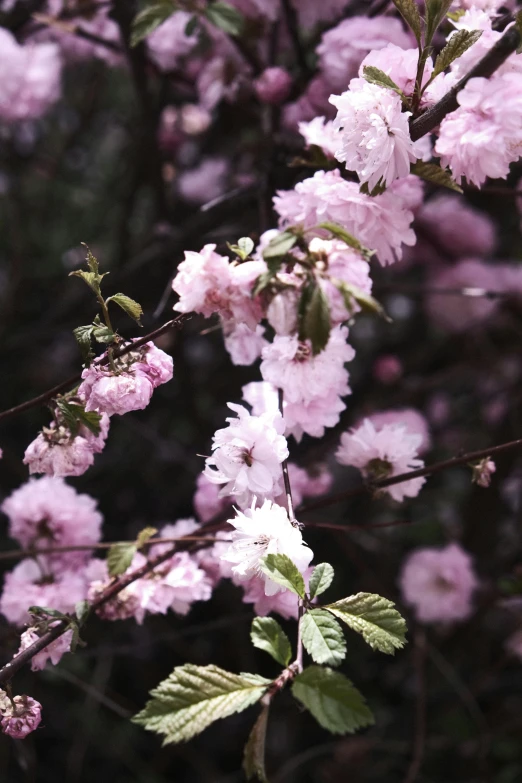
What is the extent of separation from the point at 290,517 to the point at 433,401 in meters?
1.54

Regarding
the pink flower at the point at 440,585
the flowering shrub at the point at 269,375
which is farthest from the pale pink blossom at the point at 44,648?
the pink flower at the point at 440,585

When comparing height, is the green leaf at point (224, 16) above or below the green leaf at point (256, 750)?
above

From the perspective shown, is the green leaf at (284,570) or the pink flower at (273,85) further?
the pink flower at (273,85)

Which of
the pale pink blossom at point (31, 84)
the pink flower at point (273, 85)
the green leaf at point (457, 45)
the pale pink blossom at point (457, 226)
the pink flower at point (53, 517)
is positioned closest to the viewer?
the green leaf at point (457, 45)

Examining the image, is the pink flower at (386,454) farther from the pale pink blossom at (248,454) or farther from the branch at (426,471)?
the pale pink blossom at (248,454)

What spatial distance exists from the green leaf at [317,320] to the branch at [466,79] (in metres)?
0.24

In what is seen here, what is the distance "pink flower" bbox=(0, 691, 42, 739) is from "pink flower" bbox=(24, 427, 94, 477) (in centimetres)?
22

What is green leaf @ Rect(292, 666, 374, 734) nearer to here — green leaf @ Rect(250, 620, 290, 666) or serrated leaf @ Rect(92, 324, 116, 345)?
green leaf @ Rect(250, 620, 290, 666)

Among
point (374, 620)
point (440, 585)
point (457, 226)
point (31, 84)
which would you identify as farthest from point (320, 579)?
point (457, 226)

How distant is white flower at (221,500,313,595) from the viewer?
2.19ft

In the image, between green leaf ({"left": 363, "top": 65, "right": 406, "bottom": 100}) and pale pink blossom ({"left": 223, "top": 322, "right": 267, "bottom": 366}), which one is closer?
green leaf ({"left": 363, "top": 65, "right": 406, "bottom": 100})

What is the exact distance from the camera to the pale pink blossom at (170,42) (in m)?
1.46

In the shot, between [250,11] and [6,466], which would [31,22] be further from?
[6,466]

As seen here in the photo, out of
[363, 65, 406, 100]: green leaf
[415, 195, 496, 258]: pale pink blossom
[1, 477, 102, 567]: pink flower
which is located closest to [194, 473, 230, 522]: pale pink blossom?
[1, 477, 102, 567]: pink flower
